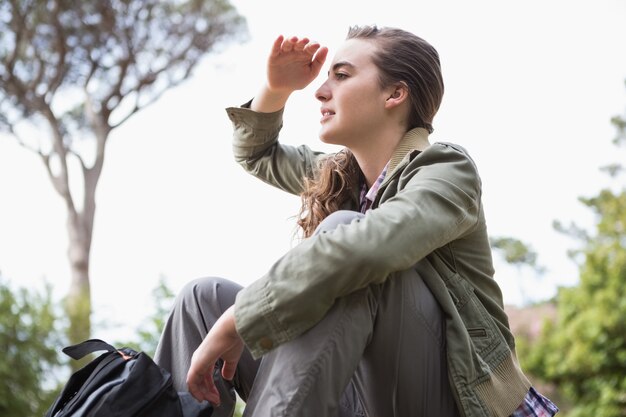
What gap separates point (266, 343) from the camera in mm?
1342

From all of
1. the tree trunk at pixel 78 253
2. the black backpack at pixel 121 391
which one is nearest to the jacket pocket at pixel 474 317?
the black backpack at pixel 121 391

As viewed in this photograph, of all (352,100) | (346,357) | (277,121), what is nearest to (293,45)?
(352,100)

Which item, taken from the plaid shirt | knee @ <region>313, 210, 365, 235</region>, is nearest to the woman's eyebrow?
the plaid shirt

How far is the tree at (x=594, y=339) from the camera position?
6238 mm

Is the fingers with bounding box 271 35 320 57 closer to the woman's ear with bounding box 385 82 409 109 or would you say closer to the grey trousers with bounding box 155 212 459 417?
the woman's ear with bounding box 385 82 409 109

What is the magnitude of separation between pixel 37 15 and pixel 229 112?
928 cm

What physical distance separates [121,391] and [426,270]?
62cm

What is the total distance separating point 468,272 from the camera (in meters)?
1.65

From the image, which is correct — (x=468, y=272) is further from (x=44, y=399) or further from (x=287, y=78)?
(x=44, y=399)

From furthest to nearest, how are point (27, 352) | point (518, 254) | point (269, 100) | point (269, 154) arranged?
point (518, 254)
point (27, 352)
point (269, 154)
point (269, 100)

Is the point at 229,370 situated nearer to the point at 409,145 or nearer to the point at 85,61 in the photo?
the point at 409,145

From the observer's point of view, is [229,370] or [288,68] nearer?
[229,370]

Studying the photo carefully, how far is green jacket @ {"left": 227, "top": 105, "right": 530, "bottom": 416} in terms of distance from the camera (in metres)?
1.32

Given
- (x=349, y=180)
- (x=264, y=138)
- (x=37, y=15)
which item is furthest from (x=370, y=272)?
(x=37, y=15)
